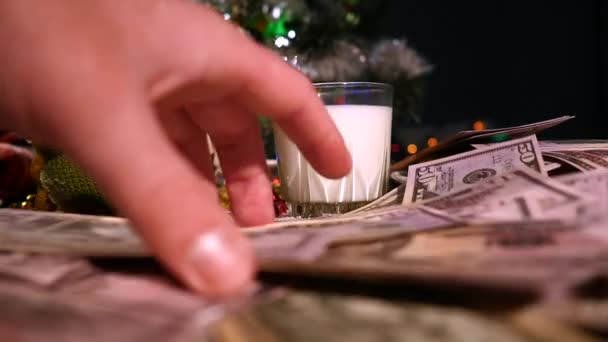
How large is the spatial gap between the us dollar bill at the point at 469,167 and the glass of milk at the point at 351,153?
71mm

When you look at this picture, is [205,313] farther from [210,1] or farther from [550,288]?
[210,1]

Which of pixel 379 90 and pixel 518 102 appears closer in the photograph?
pixel 379 90

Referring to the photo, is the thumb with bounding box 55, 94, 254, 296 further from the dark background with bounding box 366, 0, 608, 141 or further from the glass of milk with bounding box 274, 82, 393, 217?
the dark background with bounding box 366, 0, 608, 141

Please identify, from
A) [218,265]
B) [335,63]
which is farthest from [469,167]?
[335,63]

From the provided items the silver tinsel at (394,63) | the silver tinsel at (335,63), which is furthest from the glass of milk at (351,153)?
the silver tinsel at (394,63)

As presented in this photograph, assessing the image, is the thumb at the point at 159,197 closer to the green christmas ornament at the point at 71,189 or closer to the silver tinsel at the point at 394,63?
the green christmas ornament at the point at 71,189

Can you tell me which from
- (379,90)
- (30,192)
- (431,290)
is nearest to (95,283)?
(431,290)

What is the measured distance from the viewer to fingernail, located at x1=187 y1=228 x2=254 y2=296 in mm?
280

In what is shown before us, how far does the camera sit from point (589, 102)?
218cm

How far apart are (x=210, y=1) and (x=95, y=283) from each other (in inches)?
39.0

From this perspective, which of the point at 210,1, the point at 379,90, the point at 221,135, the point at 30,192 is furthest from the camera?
the point at 210,1

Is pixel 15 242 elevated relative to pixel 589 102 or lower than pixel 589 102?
lower

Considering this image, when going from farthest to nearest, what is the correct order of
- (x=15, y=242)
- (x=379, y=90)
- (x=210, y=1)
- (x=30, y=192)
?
1. (x=210, y=1)
2. (x=30, y=192)
3. (x=379, y=90)
4. (x=15, y=242)

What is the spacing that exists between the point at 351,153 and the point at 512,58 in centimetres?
178
